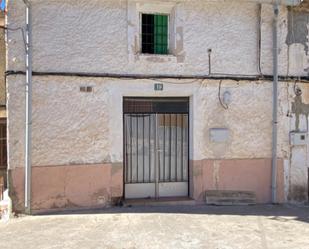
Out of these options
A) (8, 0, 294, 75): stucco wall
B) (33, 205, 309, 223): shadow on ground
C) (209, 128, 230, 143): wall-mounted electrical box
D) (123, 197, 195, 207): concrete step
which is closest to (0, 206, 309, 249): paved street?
(33, 205, 309, 223): shadow on ground

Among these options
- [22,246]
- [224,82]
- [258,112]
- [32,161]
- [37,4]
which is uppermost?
[37,4]

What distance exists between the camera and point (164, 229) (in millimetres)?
6430

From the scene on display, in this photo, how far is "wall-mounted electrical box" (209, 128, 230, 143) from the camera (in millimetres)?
8188

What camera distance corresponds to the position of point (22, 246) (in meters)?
5.68

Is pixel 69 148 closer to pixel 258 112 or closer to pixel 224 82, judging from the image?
pixel 224 82

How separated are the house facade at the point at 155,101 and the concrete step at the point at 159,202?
19 cm

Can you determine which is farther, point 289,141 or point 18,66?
point 289,141

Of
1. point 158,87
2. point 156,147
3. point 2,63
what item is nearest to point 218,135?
point 156,147

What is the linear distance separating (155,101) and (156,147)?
110 centimetres

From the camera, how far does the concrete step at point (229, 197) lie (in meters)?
8.25

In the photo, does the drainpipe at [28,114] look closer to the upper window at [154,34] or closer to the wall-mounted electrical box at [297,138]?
the upper window at [154,34]

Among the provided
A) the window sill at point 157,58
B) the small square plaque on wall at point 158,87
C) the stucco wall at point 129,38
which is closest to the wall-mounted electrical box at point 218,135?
the stucco wall at point 129,38

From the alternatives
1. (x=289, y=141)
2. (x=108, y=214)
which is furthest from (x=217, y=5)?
(x=108, y=214)

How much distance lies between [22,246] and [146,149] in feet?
11.7
